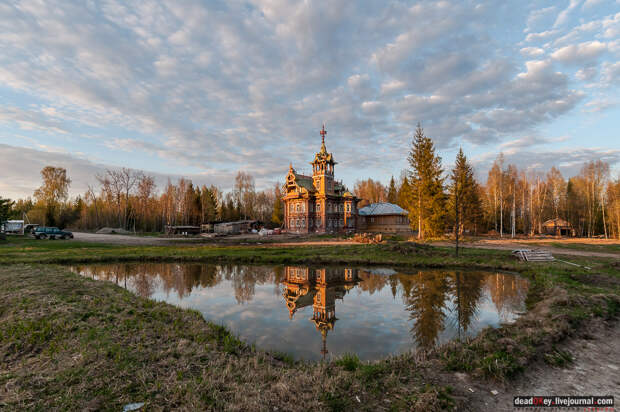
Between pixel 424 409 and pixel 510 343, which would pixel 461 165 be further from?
pixel 424 409

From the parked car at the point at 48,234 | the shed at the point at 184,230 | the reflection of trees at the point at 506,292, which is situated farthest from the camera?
the shed at the point at 184,230

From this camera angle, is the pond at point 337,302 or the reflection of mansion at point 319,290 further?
the reflection of mansion at point 319,290

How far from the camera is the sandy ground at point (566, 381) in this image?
4.18 metres

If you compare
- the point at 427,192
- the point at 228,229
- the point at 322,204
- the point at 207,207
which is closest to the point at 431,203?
the point at 427,192

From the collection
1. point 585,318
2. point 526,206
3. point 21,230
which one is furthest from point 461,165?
point 21,230

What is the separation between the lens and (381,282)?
566 inches

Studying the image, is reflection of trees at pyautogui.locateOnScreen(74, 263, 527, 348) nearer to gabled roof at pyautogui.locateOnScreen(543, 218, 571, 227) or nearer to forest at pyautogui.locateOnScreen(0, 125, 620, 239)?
forest at pyautogui.locateOnScreen(0, 125, 620, 239)

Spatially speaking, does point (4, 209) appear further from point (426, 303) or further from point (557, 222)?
point (557, 222)

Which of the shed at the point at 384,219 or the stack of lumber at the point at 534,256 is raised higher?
the shed at the point at 384,219

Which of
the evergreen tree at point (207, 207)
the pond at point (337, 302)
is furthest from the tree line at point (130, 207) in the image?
the pond at point (337, 302)

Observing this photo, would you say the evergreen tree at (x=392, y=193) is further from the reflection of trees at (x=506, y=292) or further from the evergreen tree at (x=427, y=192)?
the reflection of trees at (x=506, y=292)

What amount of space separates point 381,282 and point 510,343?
855cm

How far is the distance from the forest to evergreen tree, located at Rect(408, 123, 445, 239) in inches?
4.8

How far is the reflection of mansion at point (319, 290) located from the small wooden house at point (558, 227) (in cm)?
5848
